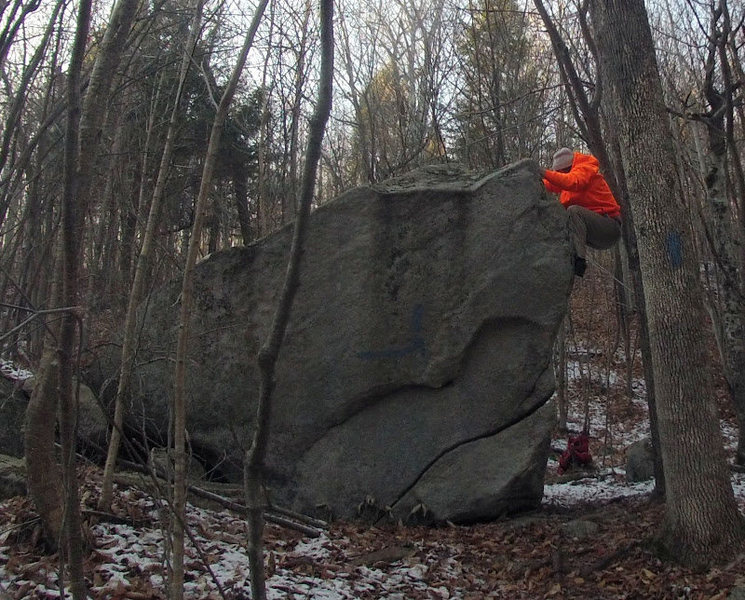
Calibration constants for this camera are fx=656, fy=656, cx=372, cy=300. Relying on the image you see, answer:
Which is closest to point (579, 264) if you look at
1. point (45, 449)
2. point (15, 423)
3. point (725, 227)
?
point (725, 227)

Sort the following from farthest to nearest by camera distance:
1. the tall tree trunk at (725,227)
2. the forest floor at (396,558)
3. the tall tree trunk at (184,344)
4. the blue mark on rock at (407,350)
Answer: the tall tree trunk at (725,227), the blue mark on rock at (407,350), the forest floor at (396,558), the tall tree trunk at (184,344)

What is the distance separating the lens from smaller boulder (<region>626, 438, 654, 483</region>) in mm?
7332

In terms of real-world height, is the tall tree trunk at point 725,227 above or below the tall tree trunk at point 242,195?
below

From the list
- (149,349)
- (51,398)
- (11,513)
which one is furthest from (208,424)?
(51,398)

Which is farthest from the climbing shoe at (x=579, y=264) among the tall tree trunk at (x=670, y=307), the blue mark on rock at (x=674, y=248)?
the blue mark on rock at (x=674, y=248)

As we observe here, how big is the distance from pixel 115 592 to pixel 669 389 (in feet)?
12.3

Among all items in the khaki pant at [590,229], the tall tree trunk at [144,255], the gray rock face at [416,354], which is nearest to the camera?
the tall tree trunk at [144,255]

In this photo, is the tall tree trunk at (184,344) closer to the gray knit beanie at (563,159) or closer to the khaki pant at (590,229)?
the khaki pant at (590,229)

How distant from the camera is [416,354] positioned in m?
5.87

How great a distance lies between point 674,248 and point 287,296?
3557 millimetres

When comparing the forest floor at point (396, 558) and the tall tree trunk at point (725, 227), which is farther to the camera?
the tall tree trunk at point (725, 227)

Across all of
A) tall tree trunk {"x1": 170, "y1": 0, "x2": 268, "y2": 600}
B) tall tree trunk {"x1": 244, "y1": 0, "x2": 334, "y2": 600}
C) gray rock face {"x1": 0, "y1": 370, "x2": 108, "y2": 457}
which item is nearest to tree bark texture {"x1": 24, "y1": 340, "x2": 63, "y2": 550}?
tall tree trunk {"x1": 170, "y1": 0, "x2": 268, "y2": 600}

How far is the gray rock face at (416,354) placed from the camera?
5.66 metres

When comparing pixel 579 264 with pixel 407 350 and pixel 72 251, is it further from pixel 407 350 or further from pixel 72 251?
pixel 72 251
